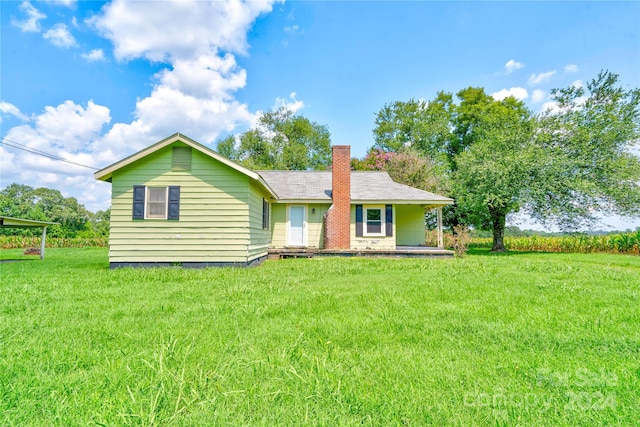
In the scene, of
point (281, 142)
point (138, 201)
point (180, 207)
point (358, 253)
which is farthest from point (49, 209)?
point (358, 253)

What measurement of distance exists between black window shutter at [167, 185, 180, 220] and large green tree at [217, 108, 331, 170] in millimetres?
25402

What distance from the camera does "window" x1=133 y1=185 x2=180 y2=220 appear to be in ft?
31.3

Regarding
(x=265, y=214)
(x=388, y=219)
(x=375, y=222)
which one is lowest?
(x=375, y=222)

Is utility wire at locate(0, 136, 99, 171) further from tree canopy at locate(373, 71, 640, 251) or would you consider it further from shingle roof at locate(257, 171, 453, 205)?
tree canopy at locate(373, 71, 640, 251)

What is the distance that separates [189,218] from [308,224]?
19.8ft

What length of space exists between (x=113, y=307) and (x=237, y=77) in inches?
A: 695

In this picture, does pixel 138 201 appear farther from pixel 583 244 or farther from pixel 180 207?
pixel 583 244

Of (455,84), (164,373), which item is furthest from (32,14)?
(455,84)

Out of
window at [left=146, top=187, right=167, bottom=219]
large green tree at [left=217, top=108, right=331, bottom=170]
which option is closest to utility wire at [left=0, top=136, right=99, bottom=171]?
window at [left=146, top=187, right=167, bottom=219]

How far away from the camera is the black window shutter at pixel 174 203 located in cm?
959

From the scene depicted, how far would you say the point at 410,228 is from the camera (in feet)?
55.3

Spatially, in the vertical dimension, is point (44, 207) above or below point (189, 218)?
above

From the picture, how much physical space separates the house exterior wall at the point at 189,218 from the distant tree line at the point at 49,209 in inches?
1243

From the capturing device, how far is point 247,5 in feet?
34.8
